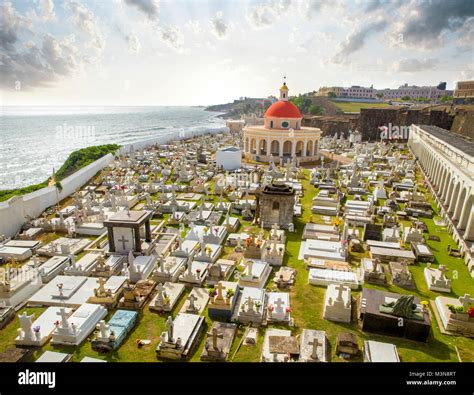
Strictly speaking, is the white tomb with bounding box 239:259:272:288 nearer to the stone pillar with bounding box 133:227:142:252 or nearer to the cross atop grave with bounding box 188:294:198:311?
the cross atop grave with bounding box 188:294:198:311

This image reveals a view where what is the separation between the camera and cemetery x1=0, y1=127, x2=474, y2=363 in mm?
8781

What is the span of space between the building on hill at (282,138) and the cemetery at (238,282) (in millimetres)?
16266

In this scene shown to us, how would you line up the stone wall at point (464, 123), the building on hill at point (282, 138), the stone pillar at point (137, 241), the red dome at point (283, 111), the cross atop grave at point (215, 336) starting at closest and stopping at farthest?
the cross atop grave at point (215, 336)
the stone pillar at point (137, 241)
the building on hill at point (282, 138)
the red dome at point (283, 111)
the stone wall at point (464, 123)

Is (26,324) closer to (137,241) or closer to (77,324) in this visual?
(77,324)

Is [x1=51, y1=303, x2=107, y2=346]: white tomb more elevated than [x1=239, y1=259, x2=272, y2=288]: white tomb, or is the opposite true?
[x1=239, y1=259, x2=272, y2=288]: white tomb

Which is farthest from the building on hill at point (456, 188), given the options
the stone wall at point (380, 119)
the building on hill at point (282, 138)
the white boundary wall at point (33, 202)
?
the stone wall at point (380, 119)

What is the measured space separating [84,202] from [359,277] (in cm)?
1682

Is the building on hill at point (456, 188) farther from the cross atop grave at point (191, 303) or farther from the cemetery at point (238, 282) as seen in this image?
the cross atop grave at point (191, 303)

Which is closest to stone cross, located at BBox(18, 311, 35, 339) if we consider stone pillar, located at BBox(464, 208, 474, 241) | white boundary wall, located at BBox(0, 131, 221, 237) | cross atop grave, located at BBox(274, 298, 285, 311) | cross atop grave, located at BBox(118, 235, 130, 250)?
cross atop grave, located at BBox(118, 235, 130, 250)

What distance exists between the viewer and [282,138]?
3744 centimetres

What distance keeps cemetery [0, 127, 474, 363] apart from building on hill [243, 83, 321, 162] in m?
16.3

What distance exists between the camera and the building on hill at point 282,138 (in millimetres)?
37531

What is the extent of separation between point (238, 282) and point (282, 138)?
27903 millimetres
